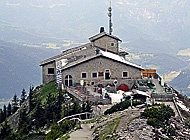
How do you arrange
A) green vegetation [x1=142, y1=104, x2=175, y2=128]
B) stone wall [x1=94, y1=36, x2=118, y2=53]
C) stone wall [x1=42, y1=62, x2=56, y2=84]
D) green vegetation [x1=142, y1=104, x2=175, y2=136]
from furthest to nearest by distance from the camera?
stone wall [x1=94, y1=36, x2=118, y2=53] < stone wall [x1=42, y1=62, x2=56, y2=84] < green vegetation [x1=142, y1=104, x2=175, y2=128] < green vegetation [x1=142, y1=104, x2=175, y2=136]

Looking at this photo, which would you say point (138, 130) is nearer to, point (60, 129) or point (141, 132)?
point (141, 132)

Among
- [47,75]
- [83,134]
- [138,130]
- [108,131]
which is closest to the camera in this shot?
[138,130]

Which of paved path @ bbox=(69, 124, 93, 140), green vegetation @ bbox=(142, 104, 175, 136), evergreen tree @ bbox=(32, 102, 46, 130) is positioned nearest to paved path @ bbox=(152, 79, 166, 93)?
evergreen tree @ bbox=(32, 102, 46, 130)

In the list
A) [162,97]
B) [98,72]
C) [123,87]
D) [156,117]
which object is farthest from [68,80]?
[156,117]

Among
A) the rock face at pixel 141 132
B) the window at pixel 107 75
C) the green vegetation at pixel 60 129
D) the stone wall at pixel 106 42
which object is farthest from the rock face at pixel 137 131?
the stone wall at pixel 106 42

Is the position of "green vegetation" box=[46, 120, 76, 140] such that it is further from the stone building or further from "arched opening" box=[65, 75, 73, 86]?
"arched opening" box=[65, 75, 73, 86]

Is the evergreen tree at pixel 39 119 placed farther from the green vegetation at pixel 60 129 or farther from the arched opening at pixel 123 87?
the arched opening at pixel 123 87

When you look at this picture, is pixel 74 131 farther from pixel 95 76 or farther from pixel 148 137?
pixel 95 76

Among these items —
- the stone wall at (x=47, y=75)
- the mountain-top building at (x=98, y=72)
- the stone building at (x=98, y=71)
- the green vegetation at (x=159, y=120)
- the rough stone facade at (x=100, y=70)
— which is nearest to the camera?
the green vegetation at (x=159, y=120)

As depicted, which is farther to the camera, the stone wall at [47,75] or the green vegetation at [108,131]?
the stone wall at [47,75]

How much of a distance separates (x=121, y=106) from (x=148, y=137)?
37.3ft

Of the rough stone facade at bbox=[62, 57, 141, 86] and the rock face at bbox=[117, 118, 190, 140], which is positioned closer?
the rock face at bbox=[117, 118, 190, 140]

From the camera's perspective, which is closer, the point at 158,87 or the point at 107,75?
the point at 158,87

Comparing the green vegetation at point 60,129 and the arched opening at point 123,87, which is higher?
the arched opening at point 123,87
